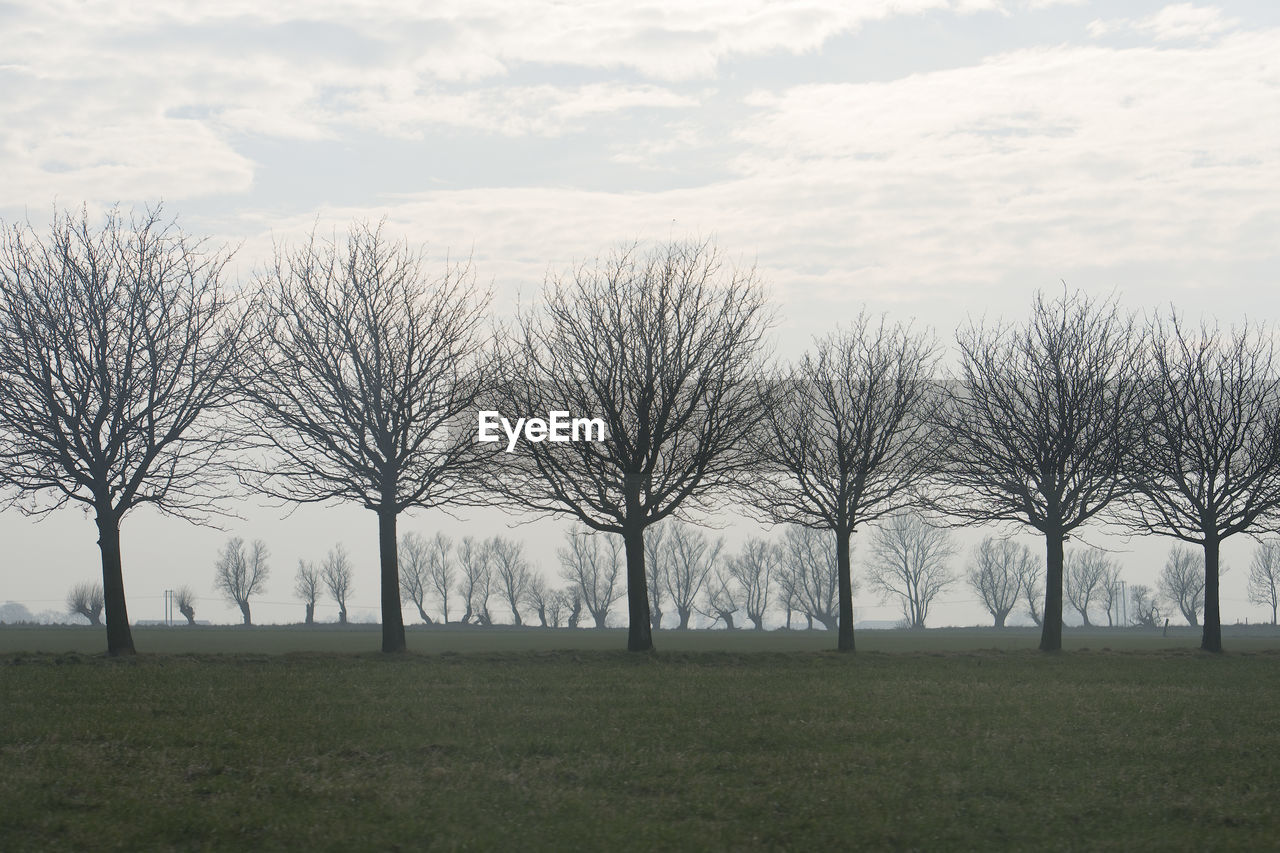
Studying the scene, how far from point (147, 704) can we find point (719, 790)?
10.7 meters

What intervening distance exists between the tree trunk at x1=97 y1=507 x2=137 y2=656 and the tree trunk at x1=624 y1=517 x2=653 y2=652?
13.9m

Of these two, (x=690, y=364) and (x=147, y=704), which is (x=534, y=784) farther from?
(x=690, y=364)

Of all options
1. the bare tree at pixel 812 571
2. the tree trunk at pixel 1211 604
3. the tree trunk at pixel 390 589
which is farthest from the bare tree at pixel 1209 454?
the bare tree at pixel 812 571

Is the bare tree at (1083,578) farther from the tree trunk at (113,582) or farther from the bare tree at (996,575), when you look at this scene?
the tree trunk at (113,582)

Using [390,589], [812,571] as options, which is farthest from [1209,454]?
[812,571]

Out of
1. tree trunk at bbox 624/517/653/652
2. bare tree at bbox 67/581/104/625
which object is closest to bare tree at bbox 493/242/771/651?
tree trunk at bbox 624/517/653/652

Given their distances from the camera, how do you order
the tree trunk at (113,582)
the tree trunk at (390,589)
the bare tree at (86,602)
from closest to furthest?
the tree trunk at (113,582)
the tree trunk at (390,589)
the bare tree at (86,602)

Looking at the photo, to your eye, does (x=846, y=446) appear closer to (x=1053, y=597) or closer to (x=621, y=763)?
(x=1053, y=597)

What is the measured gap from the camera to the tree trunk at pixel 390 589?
3328 cm

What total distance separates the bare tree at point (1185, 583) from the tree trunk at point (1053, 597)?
9210 cm

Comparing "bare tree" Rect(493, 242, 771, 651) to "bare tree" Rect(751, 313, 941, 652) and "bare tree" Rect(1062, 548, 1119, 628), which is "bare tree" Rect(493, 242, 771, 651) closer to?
"bare tree" Rect(751, 313, 941, 652)

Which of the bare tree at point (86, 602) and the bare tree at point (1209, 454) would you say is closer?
the bare tree at point (1209, 454)

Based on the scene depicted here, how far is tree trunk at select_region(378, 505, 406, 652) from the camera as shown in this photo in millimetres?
33281

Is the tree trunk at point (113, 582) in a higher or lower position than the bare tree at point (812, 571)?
higher
